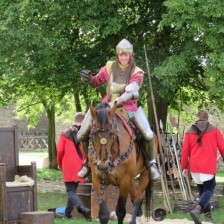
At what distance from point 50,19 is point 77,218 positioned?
7259 mm

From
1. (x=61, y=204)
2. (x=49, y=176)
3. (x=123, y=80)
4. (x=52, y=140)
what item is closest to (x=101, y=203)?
(x=123, y=80)

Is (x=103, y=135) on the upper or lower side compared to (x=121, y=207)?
upper

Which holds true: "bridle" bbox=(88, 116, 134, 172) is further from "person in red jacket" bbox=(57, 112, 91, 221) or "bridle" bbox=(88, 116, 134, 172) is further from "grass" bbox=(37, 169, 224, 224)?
"person in red jacket" bbox=(57, 112, 91, 221)

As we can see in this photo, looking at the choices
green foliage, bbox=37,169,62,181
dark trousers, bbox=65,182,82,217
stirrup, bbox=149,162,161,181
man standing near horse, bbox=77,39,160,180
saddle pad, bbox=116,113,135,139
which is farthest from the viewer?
green foliage, bbox=37,169,62,181

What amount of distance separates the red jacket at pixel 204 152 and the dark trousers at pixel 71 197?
182 cm

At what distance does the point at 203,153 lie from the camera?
12039mm

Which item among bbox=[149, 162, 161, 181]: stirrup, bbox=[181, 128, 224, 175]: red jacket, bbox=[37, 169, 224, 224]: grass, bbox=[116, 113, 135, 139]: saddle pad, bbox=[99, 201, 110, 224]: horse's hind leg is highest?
bbox=[116, 113, 135, 139]: saddle pad

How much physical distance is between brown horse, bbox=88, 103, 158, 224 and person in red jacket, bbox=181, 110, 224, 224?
6.28ft

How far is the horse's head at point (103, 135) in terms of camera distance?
9.20 m

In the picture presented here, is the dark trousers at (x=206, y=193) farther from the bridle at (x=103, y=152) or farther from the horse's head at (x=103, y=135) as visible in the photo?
the horse's head at (x=103, y=135)

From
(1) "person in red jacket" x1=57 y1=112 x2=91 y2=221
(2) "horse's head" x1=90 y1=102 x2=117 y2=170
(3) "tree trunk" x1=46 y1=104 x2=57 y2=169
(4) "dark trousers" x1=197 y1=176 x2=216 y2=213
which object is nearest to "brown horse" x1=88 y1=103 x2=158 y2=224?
(2) "horse's head" x1=90 y1=102 x2=117 y2=170

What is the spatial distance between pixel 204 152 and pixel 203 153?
0.07 ft

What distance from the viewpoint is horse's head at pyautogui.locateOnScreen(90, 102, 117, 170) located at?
9195 mm

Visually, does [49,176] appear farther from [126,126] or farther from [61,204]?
[126,126]
